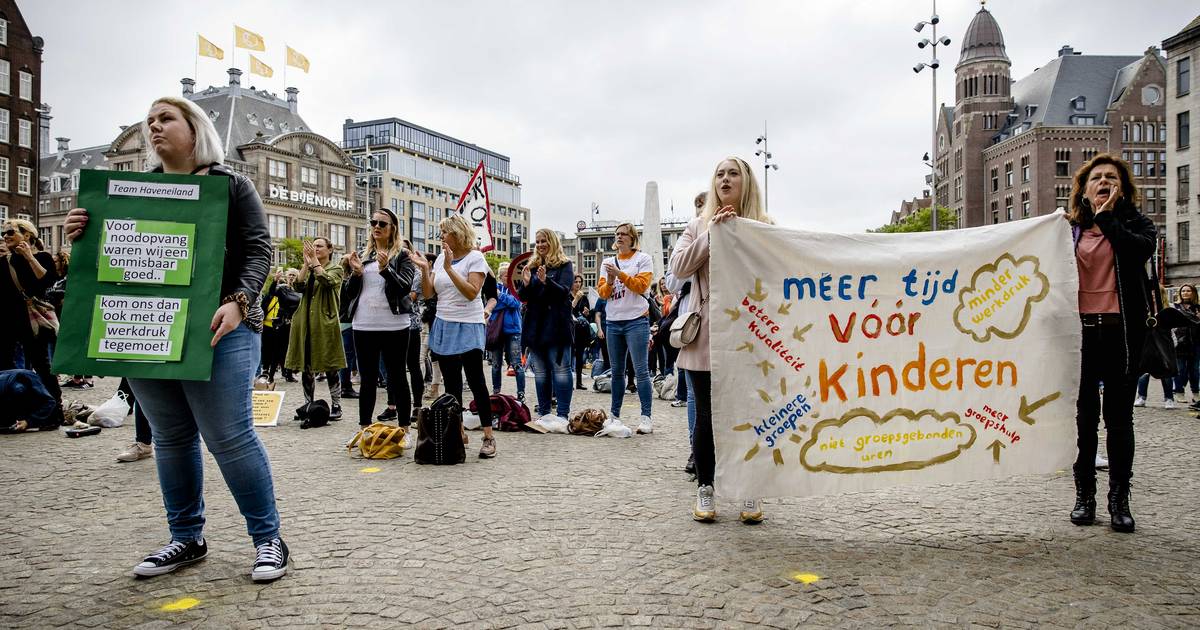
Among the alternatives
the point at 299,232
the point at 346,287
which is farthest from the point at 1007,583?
the point at 299,232

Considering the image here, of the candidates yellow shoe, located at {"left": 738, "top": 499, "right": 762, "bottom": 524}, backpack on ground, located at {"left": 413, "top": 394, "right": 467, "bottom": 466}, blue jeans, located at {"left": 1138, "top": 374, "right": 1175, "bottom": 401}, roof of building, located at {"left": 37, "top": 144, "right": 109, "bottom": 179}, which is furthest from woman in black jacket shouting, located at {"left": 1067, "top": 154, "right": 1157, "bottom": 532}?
roof of building, located at {"left": 37, "top": 144, "right": 109, "bottom": 179}

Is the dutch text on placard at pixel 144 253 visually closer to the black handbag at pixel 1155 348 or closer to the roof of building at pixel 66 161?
the black handbag at pixel 1155 348

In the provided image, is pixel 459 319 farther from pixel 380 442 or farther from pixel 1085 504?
pixel 1085 504

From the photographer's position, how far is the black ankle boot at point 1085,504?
4.66m

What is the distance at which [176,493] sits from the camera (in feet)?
12.6

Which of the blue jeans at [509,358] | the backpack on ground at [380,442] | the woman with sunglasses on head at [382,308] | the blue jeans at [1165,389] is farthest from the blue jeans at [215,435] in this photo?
the blue jeans at [1165,389]

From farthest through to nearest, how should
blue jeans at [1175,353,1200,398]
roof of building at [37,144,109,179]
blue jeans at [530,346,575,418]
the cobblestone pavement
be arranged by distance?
roof of building at [37,144,109,179] → blue jeans at [1175,353,1200,398] → blue jeans at [530,346,575,418] → the cobblestone pavement

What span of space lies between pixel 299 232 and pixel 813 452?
10266 centimetres

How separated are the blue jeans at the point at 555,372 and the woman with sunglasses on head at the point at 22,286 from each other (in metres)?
4.92

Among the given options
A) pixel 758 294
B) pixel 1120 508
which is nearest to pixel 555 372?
pixel 758 294

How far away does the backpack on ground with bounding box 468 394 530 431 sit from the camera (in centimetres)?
897

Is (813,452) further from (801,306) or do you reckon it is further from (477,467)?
(477,467)

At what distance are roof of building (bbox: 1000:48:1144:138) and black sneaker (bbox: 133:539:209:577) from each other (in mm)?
107629

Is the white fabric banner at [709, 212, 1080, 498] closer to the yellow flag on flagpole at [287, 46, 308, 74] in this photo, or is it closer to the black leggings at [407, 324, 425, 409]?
the black leggings at [407, 324, 425, 409]
